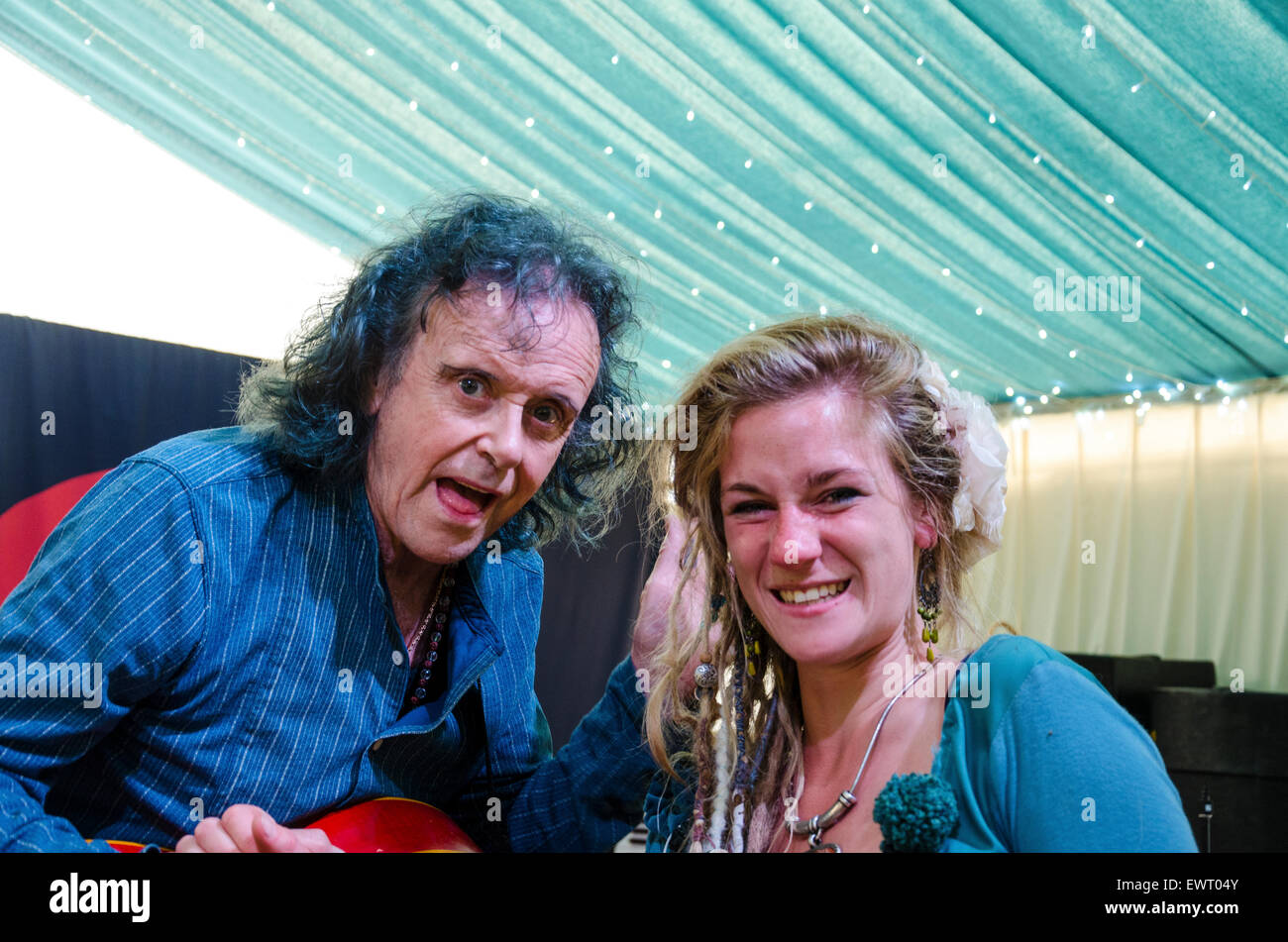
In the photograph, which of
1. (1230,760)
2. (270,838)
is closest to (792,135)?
(270,838)

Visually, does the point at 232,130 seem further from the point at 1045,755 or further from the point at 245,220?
the point at 1045,755

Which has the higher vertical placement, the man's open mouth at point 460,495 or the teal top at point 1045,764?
the man's open mouth at point 460,495

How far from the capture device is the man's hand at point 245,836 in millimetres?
1093

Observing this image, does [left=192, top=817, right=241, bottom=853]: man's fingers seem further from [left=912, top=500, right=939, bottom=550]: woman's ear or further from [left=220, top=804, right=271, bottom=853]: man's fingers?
[left=912, top=500, right=939, bottom=550]: woman's ear

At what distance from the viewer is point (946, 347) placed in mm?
3607

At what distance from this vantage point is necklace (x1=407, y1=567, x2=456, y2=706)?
4.51ft

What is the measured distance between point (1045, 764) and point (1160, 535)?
4595 mm

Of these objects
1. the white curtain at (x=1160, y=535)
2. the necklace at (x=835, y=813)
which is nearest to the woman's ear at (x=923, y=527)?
the necklace at (x=835, y=813)

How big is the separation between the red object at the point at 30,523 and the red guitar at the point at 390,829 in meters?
1.01

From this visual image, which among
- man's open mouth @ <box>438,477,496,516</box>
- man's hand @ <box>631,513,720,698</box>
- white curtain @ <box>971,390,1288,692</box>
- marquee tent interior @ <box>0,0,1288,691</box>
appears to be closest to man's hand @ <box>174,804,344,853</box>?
man's open mouth @ <box>438,477,496,516</box>

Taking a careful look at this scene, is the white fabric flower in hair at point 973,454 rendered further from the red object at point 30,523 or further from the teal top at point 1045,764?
the red object at point 30,523

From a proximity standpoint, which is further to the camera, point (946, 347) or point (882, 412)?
point (946, 347)
